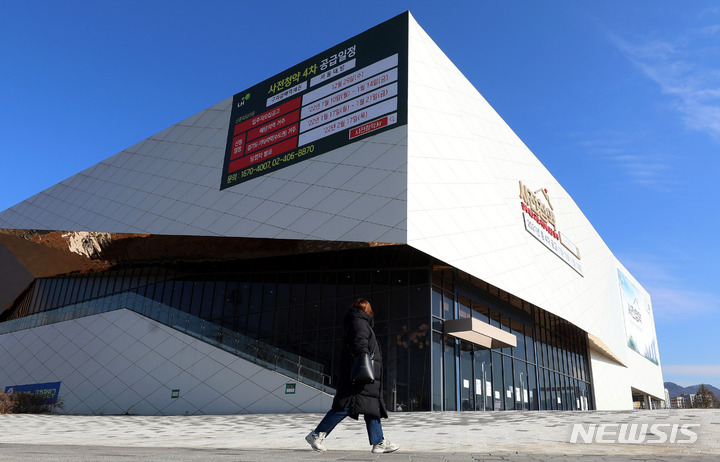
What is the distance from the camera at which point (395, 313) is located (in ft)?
66.5

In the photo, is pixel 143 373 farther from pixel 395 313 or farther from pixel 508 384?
pixel 508 384

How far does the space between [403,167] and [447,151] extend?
122 inches

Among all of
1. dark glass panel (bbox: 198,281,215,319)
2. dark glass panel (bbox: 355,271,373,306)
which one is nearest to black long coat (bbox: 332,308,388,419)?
dark glass panel (bbox: 355,271,373,306)

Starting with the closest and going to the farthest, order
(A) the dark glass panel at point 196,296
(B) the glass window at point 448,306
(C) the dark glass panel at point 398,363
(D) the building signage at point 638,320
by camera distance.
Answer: (C) the dark glass panel at point 398,363
(B) the glass window at point 448,306
(A) the dark glass panel at point 196,296
(D) the building signage at point 638,320

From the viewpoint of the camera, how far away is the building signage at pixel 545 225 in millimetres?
26406

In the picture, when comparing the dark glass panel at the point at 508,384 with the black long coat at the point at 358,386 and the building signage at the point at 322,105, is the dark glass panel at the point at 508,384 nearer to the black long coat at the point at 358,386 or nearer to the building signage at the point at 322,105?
the building signage at the point at 322,105

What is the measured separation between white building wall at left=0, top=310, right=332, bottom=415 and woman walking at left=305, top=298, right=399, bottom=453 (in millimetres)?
11401

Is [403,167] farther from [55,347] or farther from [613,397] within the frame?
[613,397]

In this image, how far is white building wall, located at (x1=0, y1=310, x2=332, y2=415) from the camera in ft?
57.2

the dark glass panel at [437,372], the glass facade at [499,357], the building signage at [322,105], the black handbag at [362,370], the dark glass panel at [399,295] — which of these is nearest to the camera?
the black handbag at [362,370]

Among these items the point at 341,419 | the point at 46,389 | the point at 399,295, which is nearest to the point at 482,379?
the point at 399,295

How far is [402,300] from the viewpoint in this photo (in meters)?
20.3

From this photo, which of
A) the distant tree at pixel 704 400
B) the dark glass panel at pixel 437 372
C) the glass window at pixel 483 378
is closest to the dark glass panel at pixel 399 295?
the dark glass panel at pixel 437 372

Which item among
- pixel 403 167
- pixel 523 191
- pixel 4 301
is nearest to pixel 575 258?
pixel 523 191
